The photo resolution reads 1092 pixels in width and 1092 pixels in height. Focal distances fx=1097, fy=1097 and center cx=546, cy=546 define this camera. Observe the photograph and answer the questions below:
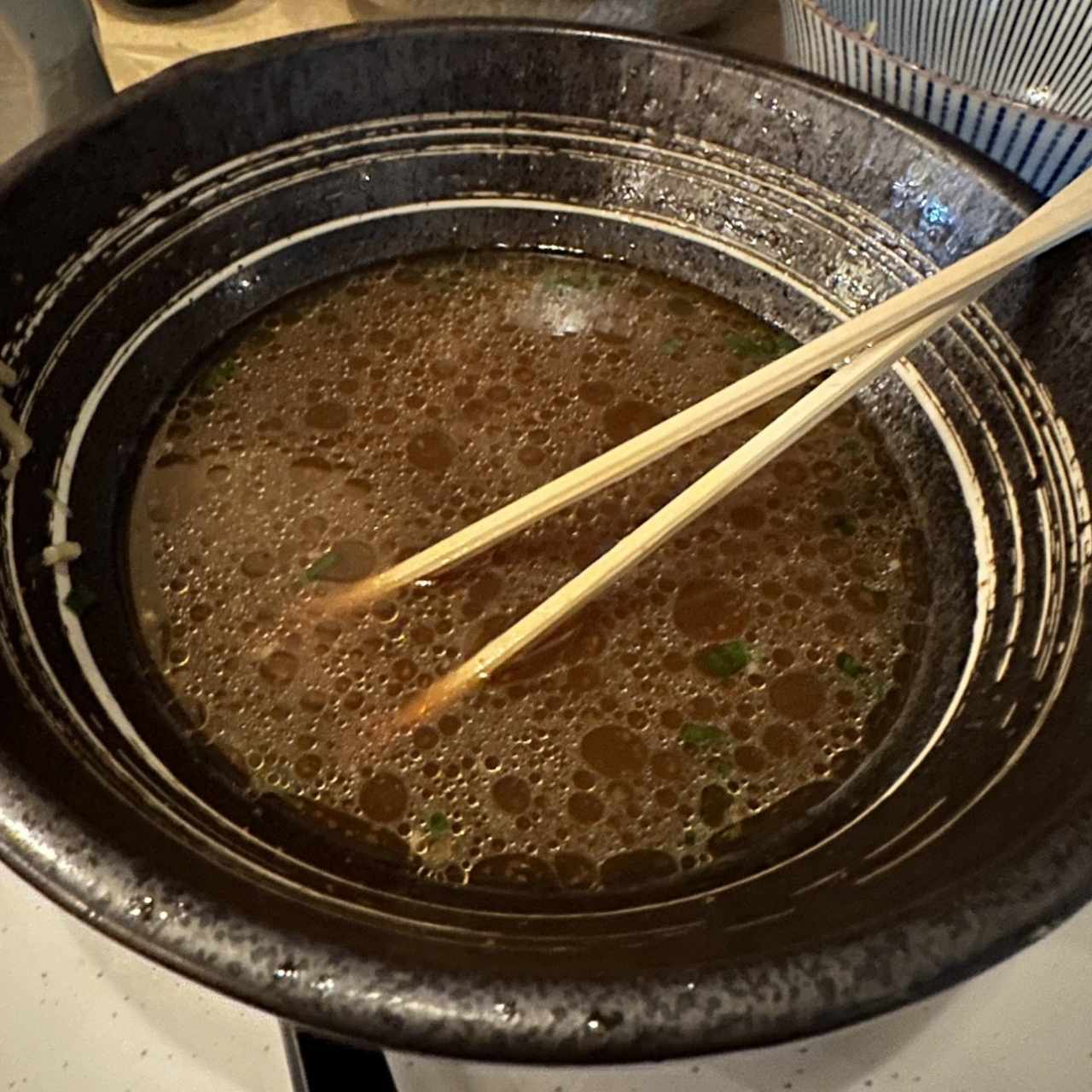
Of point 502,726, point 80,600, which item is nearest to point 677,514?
point 502,726

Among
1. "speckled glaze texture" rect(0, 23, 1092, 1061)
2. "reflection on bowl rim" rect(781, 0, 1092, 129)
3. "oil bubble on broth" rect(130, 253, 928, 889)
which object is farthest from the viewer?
"reflection on bowl rim" rect(781, 0, 1092, 129)

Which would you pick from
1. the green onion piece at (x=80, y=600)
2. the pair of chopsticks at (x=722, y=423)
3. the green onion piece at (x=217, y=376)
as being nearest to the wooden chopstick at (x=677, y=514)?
the pair of chopsticks at (x=722, y=423)

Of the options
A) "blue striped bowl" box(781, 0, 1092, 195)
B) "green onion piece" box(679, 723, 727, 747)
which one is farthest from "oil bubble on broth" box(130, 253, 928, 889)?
"blue striped bowl" box(781, 0, 1092, 195)

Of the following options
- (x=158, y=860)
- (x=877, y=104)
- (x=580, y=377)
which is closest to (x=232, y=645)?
(x=158, y=860)

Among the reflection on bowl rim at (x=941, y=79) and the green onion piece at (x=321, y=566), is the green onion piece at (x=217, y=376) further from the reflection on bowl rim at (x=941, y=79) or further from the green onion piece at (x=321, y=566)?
→ the reflection on bowl rim at (x=941, y=79)

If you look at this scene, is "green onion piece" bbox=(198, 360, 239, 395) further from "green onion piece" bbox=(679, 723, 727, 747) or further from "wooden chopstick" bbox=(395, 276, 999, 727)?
"green onion piece" bbox=(679, 723, 727, 747)

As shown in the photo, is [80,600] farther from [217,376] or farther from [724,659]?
[724,659]

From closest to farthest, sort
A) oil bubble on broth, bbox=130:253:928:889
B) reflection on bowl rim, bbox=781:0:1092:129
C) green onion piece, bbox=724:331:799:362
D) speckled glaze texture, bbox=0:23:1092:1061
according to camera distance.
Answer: speckled glaze texture, bbox=0:23:1092:1061 < oil bubble on broth, bbox=130:253:928:889 < reflection on bowl rim, bbox=781:0:1092:129 < green onion piece, bbox=724:331:799:362
